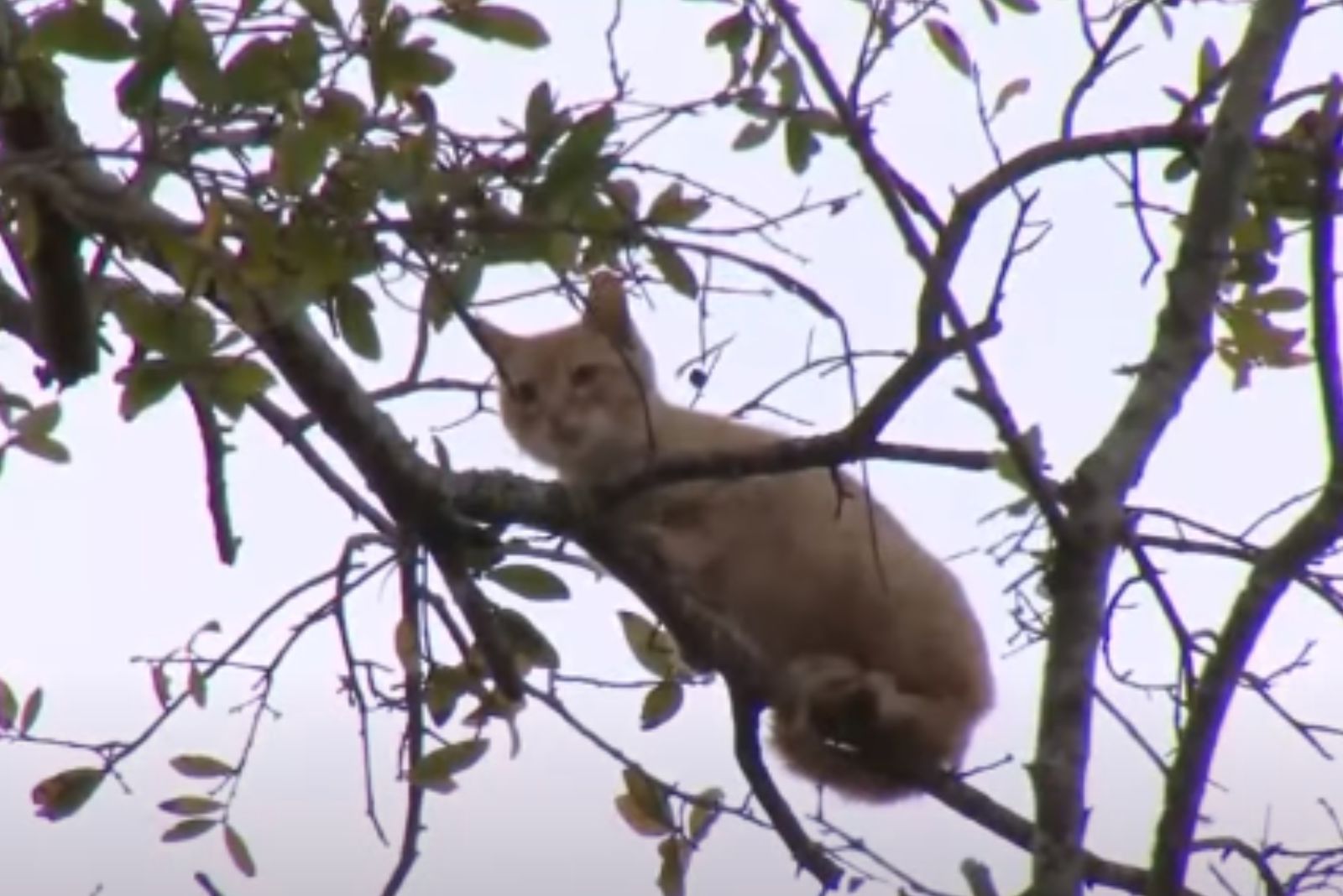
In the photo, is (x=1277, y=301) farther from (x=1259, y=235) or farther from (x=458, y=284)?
(x=458, y=284)

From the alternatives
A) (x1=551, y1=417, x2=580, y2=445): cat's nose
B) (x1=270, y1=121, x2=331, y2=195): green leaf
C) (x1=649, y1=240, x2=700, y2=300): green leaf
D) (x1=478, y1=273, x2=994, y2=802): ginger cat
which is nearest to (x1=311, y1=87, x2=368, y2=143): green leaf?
(x1=270, y1=121, x2=331, y2=195): green leaf

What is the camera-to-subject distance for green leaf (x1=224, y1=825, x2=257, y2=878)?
9.84 feet

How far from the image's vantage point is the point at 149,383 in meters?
2.15

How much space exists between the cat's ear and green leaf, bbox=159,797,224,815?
0.81 meters

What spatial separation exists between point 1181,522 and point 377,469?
1.03m

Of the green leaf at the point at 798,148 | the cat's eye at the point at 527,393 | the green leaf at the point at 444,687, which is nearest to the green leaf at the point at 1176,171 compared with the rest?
the green leaf at the point at 798,148

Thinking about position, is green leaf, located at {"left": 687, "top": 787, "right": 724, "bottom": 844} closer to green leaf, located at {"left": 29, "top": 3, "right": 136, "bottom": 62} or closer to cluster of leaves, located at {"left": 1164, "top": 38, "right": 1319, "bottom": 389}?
cluster of leaves, located at {"left": 1164, "top": 38, "right": 1319, "bottom": 389}

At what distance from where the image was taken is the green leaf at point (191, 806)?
3.05 m

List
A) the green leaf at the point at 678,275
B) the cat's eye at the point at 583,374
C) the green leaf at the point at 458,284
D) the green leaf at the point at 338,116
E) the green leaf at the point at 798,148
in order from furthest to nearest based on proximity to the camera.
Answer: the cat's eye at the point at 583,374
the green leaf at the point at 798,148
the green leaf at the point at 678,275
the green leaf at the point at 458,284
the green leaf at the point at 338,116

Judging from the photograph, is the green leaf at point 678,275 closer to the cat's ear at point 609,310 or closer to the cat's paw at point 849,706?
the cat's ear at point 609,310

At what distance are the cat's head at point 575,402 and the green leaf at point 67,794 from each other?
53.0 inches

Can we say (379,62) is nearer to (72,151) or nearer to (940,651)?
(72,151)

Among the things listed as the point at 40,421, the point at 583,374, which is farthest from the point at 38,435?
the point at 583,374

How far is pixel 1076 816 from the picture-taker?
1.92 m
